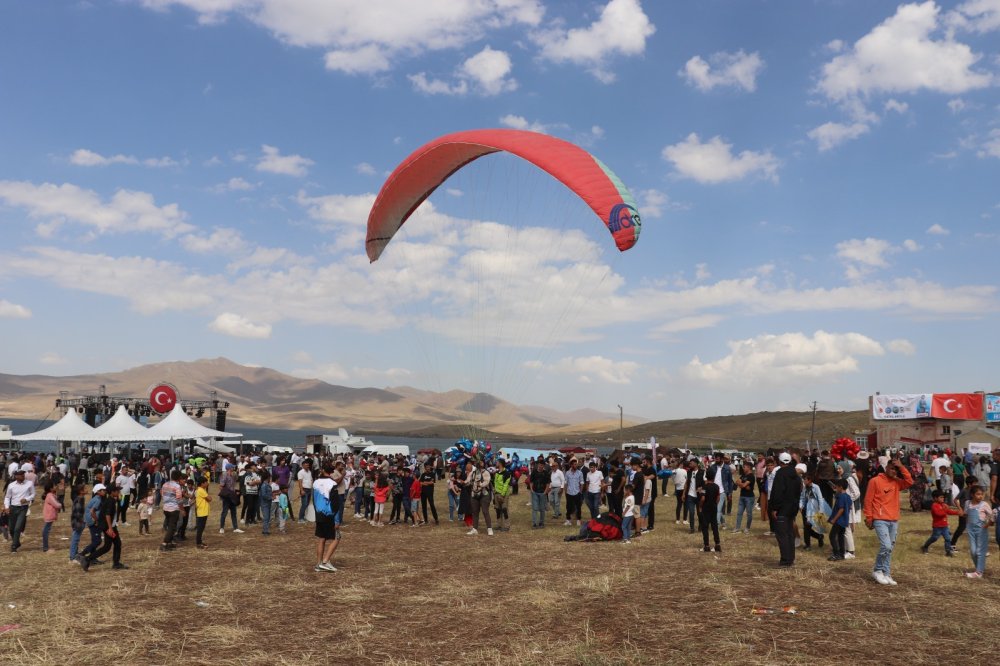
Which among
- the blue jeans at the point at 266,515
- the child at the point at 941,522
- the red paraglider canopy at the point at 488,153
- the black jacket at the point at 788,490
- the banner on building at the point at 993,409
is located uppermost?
the red paraglider canopy at the point at 488,153

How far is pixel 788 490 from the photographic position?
448 inches

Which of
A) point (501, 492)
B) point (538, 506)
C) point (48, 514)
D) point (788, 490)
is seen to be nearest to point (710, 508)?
point (788, 490)

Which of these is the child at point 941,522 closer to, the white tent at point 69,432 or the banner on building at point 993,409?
the white tent at point 69,432

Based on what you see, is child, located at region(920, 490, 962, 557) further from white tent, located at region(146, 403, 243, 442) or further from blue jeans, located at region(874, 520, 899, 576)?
white tent, located at region(146, 403, 243, 442)

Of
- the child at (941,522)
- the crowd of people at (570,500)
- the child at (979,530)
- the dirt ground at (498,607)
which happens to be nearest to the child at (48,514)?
the crowd of people at (570,500)

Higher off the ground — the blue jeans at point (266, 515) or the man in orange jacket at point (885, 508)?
the man in orange jacket at point (885, 508)

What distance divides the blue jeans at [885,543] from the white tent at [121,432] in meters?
30.6

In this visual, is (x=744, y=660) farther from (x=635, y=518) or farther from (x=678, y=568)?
(x=635, y=518)

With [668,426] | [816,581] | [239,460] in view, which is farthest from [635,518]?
[668,426]

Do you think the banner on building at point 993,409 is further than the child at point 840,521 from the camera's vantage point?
Yes

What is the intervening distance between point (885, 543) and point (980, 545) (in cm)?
181

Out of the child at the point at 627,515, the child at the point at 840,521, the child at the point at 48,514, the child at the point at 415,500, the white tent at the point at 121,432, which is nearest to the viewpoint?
the child at the point at 840,521

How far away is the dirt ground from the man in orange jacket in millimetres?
322

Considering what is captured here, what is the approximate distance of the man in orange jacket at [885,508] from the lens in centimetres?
985
